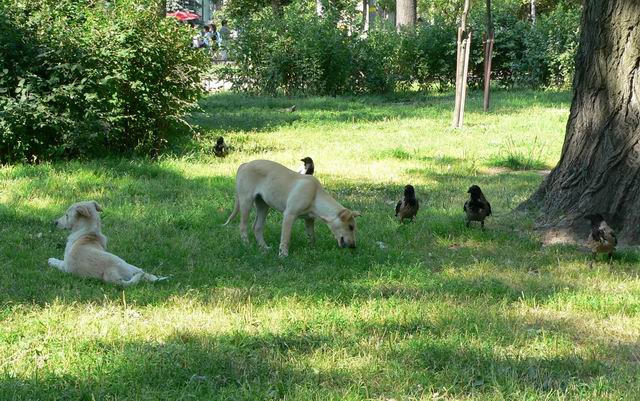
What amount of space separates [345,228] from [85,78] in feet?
21.3

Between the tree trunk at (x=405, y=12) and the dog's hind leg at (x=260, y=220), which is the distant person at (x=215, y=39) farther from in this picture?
the dog's hind leg at (x=260, y=220)

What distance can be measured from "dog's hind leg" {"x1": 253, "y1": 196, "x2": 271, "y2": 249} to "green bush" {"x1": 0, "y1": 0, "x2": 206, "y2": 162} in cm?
489

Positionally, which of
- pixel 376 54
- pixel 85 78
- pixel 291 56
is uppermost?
pixel 376 54

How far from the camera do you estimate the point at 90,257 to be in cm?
782

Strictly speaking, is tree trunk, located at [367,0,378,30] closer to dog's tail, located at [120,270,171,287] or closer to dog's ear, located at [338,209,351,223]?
dog's ear, located at [338,209,351,223]

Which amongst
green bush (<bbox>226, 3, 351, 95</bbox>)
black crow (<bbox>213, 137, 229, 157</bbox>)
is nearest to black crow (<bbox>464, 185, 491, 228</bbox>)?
black crow (<bbox>213, 137, 229, 157</bbox>)

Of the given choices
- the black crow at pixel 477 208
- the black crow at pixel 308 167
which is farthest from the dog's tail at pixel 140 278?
the black crow at pixel 308 167

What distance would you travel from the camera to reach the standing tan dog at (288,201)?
9062 mm

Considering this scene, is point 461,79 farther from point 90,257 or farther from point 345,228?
point 90,257

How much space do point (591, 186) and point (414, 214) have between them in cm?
215

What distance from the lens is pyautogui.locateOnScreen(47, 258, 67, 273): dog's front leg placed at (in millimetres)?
8033

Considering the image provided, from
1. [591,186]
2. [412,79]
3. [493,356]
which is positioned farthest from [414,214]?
[412,79]

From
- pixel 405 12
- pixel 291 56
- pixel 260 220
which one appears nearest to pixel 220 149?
pixel 260 220

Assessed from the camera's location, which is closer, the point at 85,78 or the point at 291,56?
the point at 85,78
